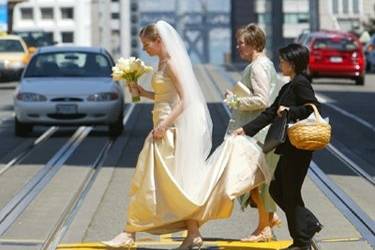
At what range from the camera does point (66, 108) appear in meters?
20.1

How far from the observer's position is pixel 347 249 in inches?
370

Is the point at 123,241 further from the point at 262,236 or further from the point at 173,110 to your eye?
the point at 262,236

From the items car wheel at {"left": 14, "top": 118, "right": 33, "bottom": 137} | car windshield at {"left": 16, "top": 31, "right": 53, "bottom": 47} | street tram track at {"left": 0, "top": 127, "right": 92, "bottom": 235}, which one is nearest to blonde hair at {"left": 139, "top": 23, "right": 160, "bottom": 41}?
street tram track at {"left": 0, "top": 127, "right": 92, "bottom": 235}

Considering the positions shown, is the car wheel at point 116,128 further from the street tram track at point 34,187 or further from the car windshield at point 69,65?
the car windshield at point 69,65

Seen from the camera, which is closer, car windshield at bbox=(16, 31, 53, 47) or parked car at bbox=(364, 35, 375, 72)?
parked car at bbox=(364, 35, 375, 72)

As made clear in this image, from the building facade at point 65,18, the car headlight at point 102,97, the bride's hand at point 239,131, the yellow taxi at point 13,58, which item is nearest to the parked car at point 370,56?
the yellow taxi at point 13,58

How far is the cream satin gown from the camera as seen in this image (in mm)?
8898

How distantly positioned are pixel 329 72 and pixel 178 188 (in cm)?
3220

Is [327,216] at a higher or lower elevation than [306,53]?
lower

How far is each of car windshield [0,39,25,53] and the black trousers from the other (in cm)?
3421

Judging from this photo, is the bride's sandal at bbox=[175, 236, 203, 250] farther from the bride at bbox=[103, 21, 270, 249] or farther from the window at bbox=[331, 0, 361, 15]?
the window at bbox=[331, 0, 361, 15]

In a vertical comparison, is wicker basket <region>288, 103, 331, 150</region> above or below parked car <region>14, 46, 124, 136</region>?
above

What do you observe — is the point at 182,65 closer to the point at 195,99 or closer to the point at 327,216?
the point at 195,99

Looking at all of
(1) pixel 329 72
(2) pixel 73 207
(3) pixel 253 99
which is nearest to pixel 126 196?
(2) pixel 73 207
